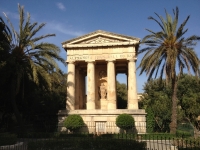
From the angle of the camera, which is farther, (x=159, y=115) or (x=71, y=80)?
(x=159, y=115)

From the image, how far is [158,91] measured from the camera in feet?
131

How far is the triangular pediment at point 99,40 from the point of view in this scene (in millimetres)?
25703

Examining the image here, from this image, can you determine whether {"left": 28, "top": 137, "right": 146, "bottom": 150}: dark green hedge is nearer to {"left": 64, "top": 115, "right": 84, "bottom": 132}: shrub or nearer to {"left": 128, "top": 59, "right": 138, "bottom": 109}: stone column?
{"left": 64, "top": 115, "right": 84, "bottom": 132}: shrub

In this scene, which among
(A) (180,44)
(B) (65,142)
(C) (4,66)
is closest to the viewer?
(B) (65,142)

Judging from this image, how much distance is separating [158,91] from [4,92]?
26.0m

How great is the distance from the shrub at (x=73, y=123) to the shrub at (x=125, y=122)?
3479 mm

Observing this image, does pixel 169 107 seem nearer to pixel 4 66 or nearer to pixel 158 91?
pixel 158 91

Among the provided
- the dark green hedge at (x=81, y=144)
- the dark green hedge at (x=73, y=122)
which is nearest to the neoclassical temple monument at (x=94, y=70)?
the dark green hedge at (x=73, y=122)

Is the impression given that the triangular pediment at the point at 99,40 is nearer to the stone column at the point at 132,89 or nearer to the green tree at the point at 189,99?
the stone column at the point at 132,89

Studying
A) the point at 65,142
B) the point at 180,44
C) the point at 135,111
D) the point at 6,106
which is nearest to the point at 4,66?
the point at 6,106

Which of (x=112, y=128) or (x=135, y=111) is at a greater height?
(x=135, y=111)

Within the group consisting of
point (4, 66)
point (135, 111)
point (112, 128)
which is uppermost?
point (4, 66)

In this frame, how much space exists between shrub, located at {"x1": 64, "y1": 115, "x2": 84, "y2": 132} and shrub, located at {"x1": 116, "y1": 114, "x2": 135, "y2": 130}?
3.48 m

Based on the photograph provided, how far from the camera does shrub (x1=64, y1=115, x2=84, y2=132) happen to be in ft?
71.8
